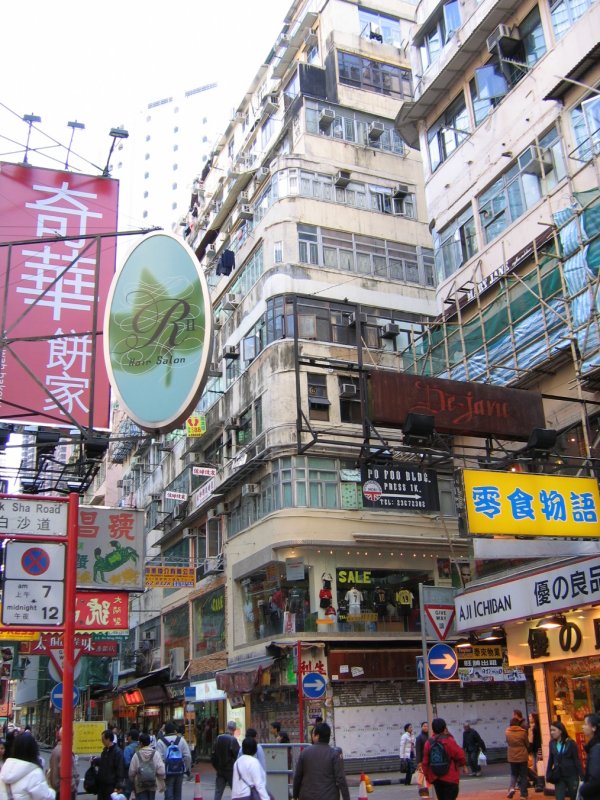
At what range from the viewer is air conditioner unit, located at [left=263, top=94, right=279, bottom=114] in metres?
34.3

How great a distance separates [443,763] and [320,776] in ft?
7.86

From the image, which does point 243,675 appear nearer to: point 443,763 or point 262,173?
point 443,763

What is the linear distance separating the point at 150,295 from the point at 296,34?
2815 cm

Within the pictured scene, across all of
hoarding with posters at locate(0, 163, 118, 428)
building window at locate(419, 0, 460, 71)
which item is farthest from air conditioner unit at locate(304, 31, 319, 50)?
hoarding with posters at locate(0, 163, 118, 428)

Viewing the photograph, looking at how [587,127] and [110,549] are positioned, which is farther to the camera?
[587,127]

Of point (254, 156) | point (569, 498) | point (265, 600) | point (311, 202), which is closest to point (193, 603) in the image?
point (265, 600)

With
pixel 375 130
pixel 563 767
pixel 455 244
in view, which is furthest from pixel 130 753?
pixel 375 130

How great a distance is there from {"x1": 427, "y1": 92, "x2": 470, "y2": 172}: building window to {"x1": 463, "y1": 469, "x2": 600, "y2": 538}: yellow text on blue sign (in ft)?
38.5

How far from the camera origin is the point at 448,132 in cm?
2220

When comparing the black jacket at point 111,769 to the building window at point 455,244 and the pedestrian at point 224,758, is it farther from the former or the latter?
the building window at point 455,244

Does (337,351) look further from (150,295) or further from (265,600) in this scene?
(150,295)

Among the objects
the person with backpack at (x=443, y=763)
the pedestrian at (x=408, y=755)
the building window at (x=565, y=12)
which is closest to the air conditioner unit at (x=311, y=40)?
the building window at (x=565, y=12)

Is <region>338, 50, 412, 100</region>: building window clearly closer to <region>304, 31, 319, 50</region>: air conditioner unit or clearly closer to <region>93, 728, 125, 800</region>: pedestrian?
<region>304, 31, 319, 50</region>: air conditioner unit

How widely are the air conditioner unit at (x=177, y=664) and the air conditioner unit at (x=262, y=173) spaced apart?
1991 cm
